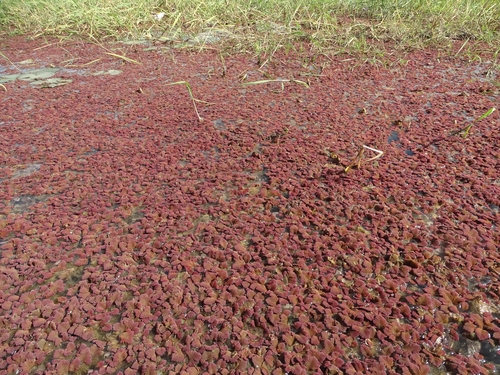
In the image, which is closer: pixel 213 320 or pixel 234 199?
pixel 213 320

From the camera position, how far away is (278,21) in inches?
134

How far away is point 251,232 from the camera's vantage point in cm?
111

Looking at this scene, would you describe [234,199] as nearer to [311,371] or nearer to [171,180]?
[171,180]

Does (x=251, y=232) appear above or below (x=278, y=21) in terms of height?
above

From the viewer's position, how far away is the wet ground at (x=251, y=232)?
810 millimetres

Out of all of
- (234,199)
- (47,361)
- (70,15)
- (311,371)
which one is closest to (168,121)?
(234,199)

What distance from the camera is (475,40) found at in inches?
111

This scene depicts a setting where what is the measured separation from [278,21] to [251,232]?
282 centimetres

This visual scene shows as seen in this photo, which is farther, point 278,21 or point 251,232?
point 278,21

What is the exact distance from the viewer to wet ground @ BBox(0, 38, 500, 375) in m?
0.81

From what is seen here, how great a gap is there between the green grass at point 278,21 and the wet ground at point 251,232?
973mm

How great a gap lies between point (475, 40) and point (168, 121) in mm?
2442

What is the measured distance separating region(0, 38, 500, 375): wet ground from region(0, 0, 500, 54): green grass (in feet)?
3.19

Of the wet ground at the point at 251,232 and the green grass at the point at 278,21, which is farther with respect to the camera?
the green grass at the point at 278,21
